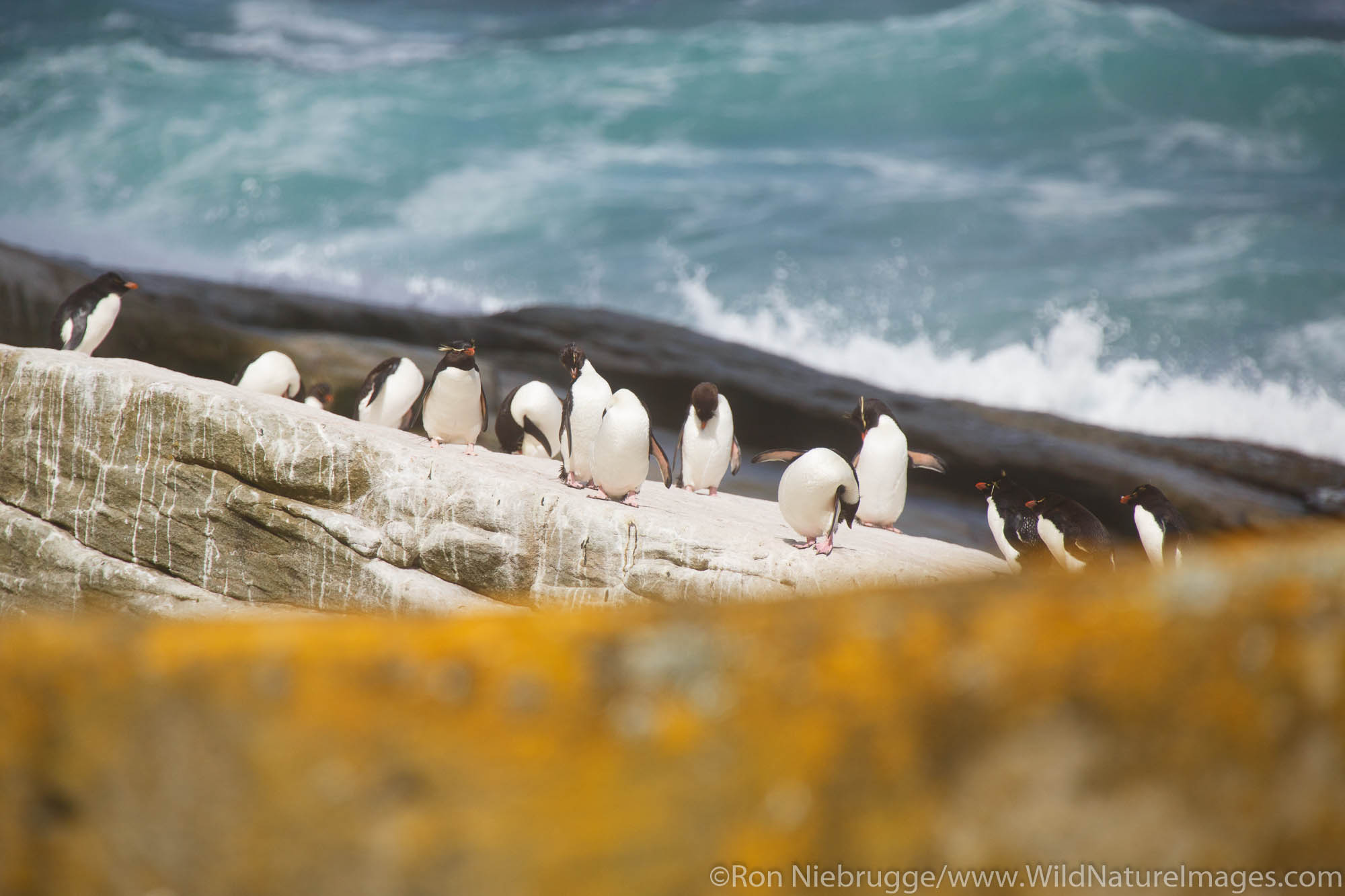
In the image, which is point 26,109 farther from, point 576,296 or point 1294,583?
point 1294,583

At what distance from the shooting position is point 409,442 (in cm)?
698

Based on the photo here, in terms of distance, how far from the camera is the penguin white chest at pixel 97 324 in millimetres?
9320

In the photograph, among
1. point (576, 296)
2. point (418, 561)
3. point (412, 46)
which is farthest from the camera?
point (412, 46)

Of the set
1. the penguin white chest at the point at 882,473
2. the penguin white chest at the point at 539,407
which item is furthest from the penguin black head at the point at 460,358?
the penguin white chest at the point at 882,473

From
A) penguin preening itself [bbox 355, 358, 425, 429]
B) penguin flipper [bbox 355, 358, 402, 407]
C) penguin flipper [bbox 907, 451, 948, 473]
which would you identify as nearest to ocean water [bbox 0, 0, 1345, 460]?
penguin flipper [bbox 907, 451, 948, 473]

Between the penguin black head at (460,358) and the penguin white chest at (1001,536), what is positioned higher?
the penguin black head at (460,358)

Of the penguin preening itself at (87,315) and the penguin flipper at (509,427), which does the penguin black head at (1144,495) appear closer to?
the penguin flipper at (509,427)

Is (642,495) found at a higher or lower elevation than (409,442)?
lower

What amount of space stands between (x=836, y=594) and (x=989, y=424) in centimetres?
1390

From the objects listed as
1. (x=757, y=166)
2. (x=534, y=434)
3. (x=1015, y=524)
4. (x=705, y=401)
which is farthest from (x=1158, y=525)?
(x=757, y=166)

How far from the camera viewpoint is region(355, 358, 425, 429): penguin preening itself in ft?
29.6

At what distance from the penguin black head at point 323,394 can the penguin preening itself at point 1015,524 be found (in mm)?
6662

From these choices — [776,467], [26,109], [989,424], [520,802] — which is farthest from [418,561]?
[26,109]

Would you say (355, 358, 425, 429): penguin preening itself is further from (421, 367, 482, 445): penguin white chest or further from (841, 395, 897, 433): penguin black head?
(841, 395, 897, 433): penguin black head
